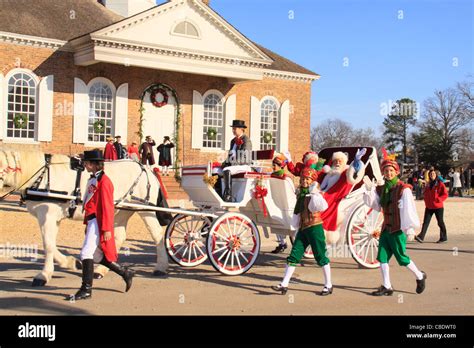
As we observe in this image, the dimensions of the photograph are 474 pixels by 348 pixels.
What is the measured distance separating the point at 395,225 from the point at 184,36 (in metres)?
19.0

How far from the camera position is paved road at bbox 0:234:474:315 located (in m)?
6.75

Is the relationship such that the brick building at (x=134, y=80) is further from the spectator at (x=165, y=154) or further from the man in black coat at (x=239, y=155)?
the man in black coat at (x=239, y=155)

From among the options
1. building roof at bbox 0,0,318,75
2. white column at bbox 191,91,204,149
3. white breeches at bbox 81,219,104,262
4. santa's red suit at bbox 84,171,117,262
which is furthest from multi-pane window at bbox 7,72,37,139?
white breeches at bbox 81,219,104,262

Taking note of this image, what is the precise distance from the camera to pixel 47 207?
7754 millimetres

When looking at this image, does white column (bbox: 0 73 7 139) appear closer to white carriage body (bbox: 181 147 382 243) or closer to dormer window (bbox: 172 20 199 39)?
dormer window (bbox: 172 20 199 39)

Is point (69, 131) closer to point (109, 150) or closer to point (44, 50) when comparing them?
point (44, 50)

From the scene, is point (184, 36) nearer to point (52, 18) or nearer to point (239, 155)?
point (52, 18)

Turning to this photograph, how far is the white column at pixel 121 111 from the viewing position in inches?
952

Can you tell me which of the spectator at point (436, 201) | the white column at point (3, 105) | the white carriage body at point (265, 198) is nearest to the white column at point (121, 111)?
the white column at point (3, 105)

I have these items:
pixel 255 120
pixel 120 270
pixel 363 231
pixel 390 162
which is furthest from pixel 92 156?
pixel 255 120

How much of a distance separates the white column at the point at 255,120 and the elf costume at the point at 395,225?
66.4ft

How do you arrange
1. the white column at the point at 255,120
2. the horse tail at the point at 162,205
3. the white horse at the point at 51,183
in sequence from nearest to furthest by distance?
the white horse at the point at 51,183 → the horse tail at the point at 162,205 → the white column at the point at 255,120
